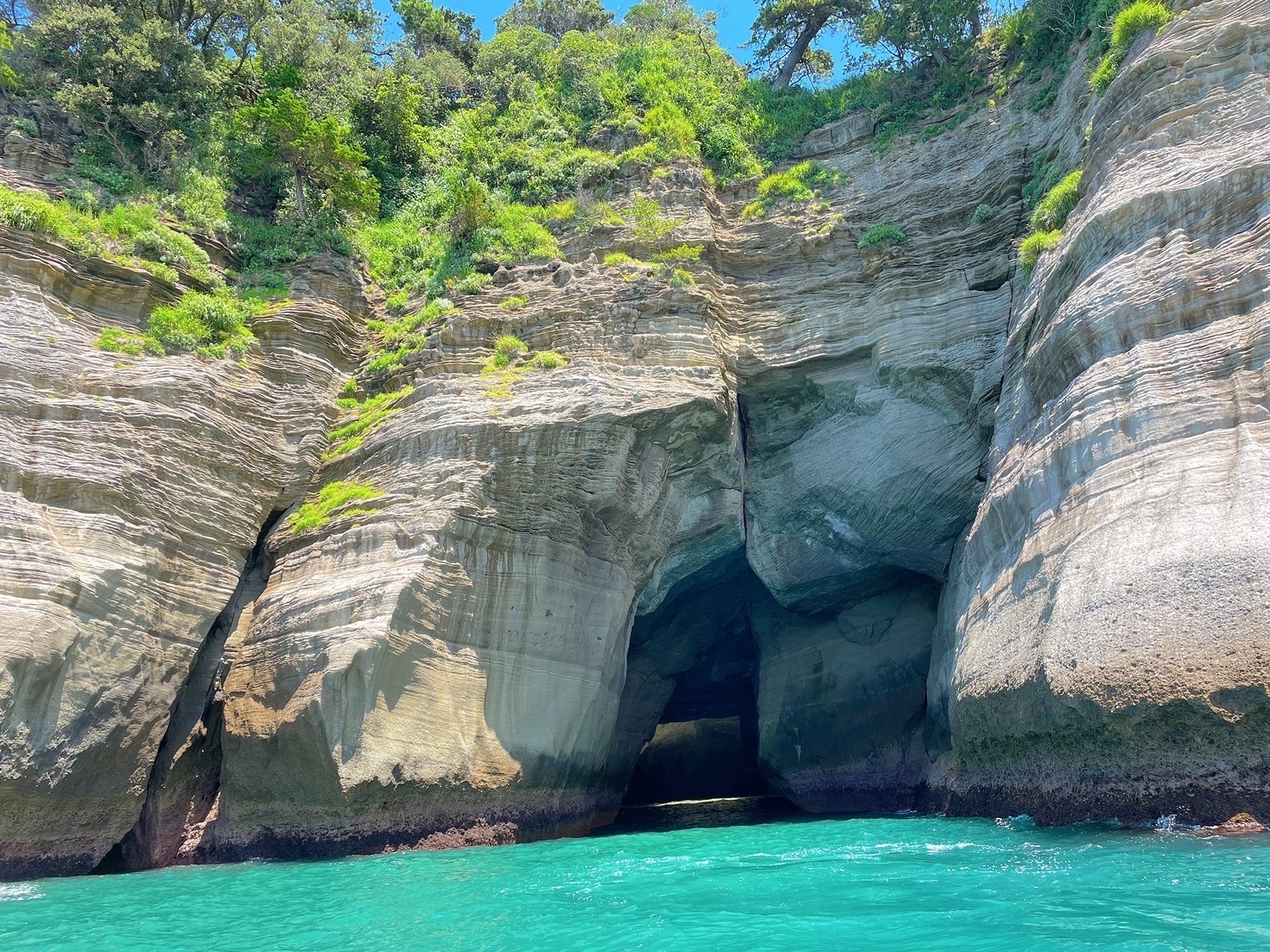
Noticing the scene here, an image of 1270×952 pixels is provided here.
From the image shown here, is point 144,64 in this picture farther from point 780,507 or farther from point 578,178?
point 780,507

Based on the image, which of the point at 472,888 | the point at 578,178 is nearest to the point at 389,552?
the point at 472,888

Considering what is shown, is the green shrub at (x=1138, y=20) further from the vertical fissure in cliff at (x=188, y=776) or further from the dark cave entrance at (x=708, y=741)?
the vertical fissure in cliff at (x=188, y=776)

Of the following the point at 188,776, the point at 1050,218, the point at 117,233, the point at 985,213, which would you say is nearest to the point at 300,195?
the point at 117,233

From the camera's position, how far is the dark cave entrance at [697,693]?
22.0 metres

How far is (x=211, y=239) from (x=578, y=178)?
854 centimetres

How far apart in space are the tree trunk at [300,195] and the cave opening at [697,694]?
11979mm

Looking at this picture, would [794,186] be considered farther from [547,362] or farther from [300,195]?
[300,195]

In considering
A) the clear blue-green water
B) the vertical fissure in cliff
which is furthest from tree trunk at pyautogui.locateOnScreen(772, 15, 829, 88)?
the clear blue-green water

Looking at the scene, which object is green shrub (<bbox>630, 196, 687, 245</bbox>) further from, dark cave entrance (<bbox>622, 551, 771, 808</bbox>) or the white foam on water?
the white foam on water

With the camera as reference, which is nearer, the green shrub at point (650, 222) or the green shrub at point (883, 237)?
the green shrub at point (883, 237)

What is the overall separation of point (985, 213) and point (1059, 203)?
126 inches

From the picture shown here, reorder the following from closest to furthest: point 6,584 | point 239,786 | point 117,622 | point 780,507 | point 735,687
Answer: point 6,584
point 117,622
point 239,786
point 780,507
point 735,687

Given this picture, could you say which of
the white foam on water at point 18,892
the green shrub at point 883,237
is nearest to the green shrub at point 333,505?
the white foam on water at point 18,892

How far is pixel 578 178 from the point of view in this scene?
22516 millimetres
